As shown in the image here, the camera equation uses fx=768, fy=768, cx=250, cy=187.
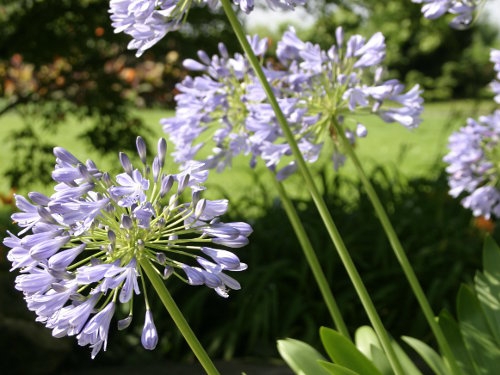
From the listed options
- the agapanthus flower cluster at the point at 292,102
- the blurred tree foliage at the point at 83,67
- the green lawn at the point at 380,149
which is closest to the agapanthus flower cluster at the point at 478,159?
the agapanthus flower cluster at the point at 292,102

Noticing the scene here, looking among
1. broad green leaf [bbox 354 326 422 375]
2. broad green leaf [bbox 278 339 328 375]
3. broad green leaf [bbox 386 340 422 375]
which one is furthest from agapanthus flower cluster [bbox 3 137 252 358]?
broad green leaf [bbox 386 340 422 375]

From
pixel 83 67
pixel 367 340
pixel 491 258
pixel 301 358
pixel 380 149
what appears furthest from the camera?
pixel 380 149

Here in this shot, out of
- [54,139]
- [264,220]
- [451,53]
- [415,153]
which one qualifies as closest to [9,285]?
[264,220]

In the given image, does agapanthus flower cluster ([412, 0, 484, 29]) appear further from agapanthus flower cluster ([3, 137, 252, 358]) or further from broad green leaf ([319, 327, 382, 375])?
agapanthus flower cluster ([3, 137, 252, 358])

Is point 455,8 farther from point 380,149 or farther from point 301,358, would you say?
point 380,149

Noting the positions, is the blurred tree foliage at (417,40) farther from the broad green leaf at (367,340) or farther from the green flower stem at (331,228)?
the green flower stem at (331,228)

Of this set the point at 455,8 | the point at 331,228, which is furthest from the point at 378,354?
the point at 455,8

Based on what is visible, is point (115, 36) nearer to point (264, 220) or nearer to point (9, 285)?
point (264, 220)
